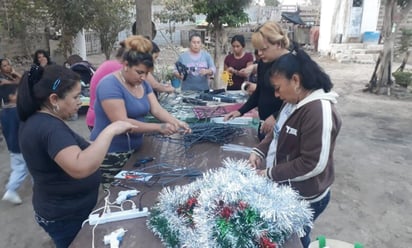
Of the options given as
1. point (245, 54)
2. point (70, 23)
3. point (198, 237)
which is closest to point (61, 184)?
point (198, 237)

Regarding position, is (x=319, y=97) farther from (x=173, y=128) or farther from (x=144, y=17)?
(x=144, y=17)

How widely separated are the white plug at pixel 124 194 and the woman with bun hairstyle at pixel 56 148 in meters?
0.19

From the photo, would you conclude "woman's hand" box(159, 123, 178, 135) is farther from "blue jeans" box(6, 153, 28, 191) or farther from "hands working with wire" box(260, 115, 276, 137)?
"blue jeans" box(6, 153, 28, 191)

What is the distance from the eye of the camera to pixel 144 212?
150 cm

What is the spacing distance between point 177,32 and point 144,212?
649 inches

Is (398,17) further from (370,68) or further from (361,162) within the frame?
(361,162)

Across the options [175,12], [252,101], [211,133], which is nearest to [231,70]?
[252,101]

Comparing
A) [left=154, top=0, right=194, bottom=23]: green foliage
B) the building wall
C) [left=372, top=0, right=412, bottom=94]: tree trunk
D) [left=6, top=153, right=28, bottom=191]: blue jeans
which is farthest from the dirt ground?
[left=154, top=0, right=194, bottom=23]: green foliage

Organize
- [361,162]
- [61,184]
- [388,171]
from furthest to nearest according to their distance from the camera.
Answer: [361,162] < [388,171] < [61,184]

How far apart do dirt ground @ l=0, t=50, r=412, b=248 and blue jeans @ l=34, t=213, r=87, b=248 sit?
1271 mm

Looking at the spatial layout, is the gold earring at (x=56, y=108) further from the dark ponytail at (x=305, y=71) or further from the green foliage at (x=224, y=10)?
the green foliage at (x=224, y=10)

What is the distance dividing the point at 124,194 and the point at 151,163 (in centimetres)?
45

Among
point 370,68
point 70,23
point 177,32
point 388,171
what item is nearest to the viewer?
point 388,171

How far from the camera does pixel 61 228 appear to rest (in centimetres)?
169
